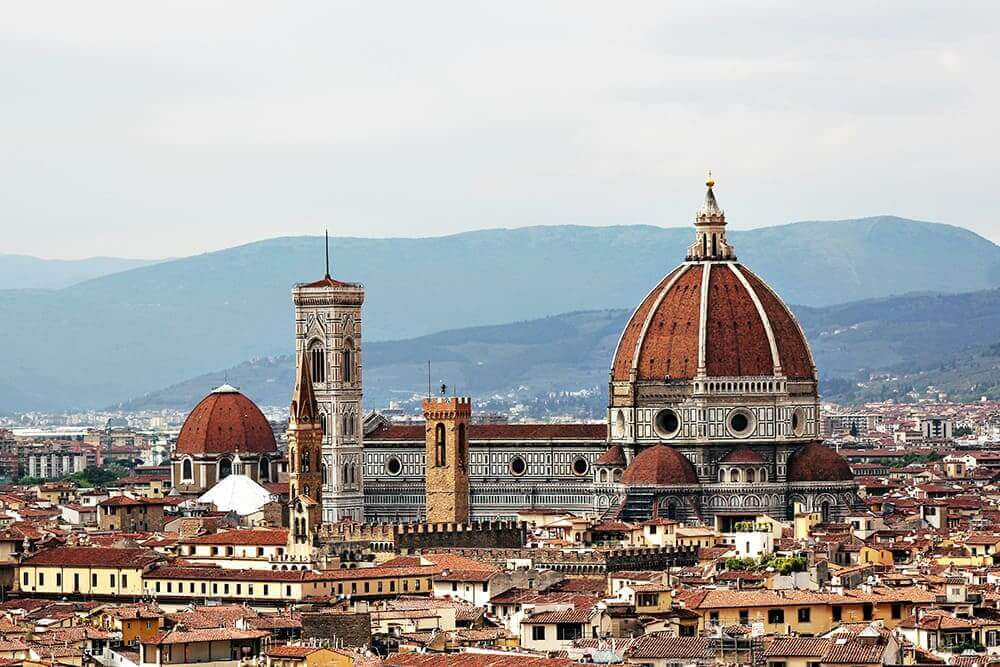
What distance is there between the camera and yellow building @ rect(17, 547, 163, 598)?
8288 cm

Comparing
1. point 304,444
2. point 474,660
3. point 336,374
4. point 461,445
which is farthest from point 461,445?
point 474,660

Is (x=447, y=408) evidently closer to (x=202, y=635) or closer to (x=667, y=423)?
(x=667, y=423)

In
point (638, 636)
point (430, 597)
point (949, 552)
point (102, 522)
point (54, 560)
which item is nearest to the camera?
point (638, 636)

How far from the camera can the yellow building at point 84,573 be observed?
8288 centimetres

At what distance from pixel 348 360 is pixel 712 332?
14.5m

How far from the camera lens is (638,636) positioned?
198ft

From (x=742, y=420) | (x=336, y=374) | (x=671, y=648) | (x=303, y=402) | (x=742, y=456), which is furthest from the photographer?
(x=336, y=374)

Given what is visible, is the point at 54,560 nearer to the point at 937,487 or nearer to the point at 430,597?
the point at 430,597

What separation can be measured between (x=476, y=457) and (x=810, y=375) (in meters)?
13.0

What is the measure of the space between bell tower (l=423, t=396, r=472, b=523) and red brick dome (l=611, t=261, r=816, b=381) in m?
6.60

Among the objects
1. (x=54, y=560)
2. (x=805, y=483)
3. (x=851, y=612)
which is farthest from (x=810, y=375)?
(x=851, y=612)

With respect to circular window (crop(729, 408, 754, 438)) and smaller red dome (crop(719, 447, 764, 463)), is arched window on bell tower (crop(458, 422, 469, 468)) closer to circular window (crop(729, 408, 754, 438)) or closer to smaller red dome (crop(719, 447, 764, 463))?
smaller red dome (crop(719, 447, 764, 463))

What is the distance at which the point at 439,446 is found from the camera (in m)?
128

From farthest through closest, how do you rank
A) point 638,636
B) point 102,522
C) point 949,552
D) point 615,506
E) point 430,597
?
point 615,506 < point 102,522 < point 949,552 < point 430,597 < point 638,636
